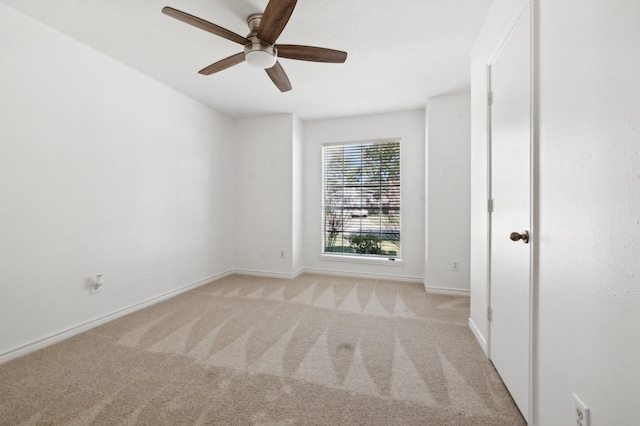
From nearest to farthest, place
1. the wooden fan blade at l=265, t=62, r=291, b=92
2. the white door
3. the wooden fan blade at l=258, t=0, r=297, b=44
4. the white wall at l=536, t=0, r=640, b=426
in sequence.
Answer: the white wall at l=536, t=0, r=640, b=426 < the white door < the wooden fan blade at l=258, t=0, r=297, b=44 < the wooden fan blade at l=265, t=62, r=291, b=92

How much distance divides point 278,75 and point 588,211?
229 centimetres

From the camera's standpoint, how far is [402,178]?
4074 millimetres

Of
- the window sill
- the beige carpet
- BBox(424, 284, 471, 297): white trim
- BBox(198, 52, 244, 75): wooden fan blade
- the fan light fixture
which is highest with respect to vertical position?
BBox(198, 52, 244, 75): wooden fan blade

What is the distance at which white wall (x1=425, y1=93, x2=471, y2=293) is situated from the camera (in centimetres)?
346

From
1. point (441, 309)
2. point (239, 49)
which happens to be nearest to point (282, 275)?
point (441, 309)

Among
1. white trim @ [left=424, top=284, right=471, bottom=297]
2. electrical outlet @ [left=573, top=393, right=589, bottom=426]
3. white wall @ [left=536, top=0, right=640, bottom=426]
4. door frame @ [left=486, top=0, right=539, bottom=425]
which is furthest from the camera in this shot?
white trim @ [left=424, top=284, right=471, bottom=297]

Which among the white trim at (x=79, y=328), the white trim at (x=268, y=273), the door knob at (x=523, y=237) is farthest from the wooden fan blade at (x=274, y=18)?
the white trim at (x=268, y=273)

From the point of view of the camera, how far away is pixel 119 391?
5.30 feet

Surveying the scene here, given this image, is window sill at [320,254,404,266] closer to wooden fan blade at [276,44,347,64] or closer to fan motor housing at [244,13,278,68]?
wooden fan blade at [276,44,347,64]

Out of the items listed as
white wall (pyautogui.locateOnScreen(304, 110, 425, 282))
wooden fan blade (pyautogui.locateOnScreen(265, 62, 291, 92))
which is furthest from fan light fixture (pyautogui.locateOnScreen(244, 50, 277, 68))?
white wall (pyautogui.locateOnScreen(304, 110, 425, 282))

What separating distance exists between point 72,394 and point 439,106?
4.39 meters

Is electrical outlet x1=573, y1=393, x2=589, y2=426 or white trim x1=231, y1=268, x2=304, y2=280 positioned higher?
electrical outlet x1=573, y1=393, x2=589, y2=426

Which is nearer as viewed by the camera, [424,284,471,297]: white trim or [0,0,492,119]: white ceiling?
[0,0,492,119]: white ceiling

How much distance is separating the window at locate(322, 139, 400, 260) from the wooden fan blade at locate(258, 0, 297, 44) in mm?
2618
